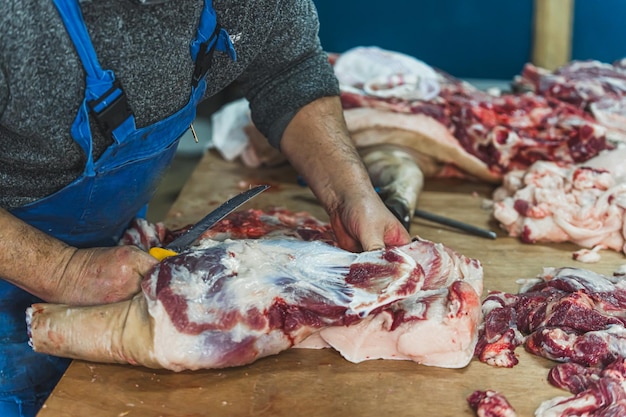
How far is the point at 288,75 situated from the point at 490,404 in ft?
5.12

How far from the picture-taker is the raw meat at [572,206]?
10.9 feet

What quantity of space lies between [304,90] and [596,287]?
1.33 meters

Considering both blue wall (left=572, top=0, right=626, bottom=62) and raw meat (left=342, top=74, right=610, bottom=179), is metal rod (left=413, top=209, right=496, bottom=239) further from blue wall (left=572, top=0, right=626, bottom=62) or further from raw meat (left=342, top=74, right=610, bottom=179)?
blue wall (left=572, top=0, right=626, bottom=62)

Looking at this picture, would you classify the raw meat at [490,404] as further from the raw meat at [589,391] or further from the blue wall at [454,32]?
the blue wall at [454,32]

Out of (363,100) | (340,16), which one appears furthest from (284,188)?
(340,16)

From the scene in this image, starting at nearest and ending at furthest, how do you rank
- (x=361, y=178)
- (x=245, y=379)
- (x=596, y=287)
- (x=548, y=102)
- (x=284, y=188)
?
(x=245, y=379)
(x=596, y=287)
(x=361, y=178)
(x=284, y=188)
(x=548, y=102)

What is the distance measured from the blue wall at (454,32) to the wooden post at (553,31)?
0.17 metres

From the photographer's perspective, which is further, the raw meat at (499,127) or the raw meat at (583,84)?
the raw meat at (583,84)

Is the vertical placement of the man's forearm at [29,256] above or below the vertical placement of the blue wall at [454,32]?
above

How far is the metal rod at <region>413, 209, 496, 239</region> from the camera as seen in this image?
3.46 metres

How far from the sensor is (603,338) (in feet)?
7.93

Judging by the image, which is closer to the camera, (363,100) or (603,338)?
(603,338)

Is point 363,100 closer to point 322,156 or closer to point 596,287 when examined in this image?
point 322,156

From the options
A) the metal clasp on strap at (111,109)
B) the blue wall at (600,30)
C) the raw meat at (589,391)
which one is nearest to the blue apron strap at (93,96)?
the metal clasp on strap at (111,109)
